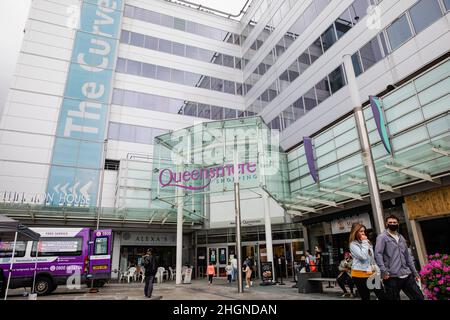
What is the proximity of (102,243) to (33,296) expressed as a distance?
22.9ft

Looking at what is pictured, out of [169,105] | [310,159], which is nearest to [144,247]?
[169,105]

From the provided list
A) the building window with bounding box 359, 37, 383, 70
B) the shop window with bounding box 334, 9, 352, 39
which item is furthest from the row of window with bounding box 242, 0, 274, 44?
the building window with bounding box 359, 37, 383, 70

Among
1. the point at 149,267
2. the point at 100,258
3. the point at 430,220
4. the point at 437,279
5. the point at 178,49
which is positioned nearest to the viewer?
the point at 437,279

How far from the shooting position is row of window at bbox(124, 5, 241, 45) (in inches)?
1235

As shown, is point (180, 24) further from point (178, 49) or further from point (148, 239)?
point (148, 239)

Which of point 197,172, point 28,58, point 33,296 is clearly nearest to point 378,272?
point 33,296

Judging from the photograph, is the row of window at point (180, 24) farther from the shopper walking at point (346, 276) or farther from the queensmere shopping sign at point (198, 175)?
the shopper walking at point (346, 276)

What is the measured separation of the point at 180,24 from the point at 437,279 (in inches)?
1319

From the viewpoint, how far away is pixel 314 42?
70.2ft

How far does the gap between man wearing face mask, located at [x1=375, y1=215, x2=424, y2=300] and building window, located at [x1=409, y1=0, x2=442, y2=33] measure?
1193 centimetres

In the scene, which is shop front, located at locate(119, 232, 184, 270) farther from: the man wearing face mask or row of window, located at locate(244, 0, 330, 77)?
the man wearing face mask

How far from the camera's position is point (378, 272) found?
5.25 metres

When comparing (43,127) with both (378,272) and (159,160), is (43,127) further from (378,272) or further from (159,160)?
(378,272)

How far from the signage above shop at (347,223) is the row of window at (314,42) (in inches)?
436
